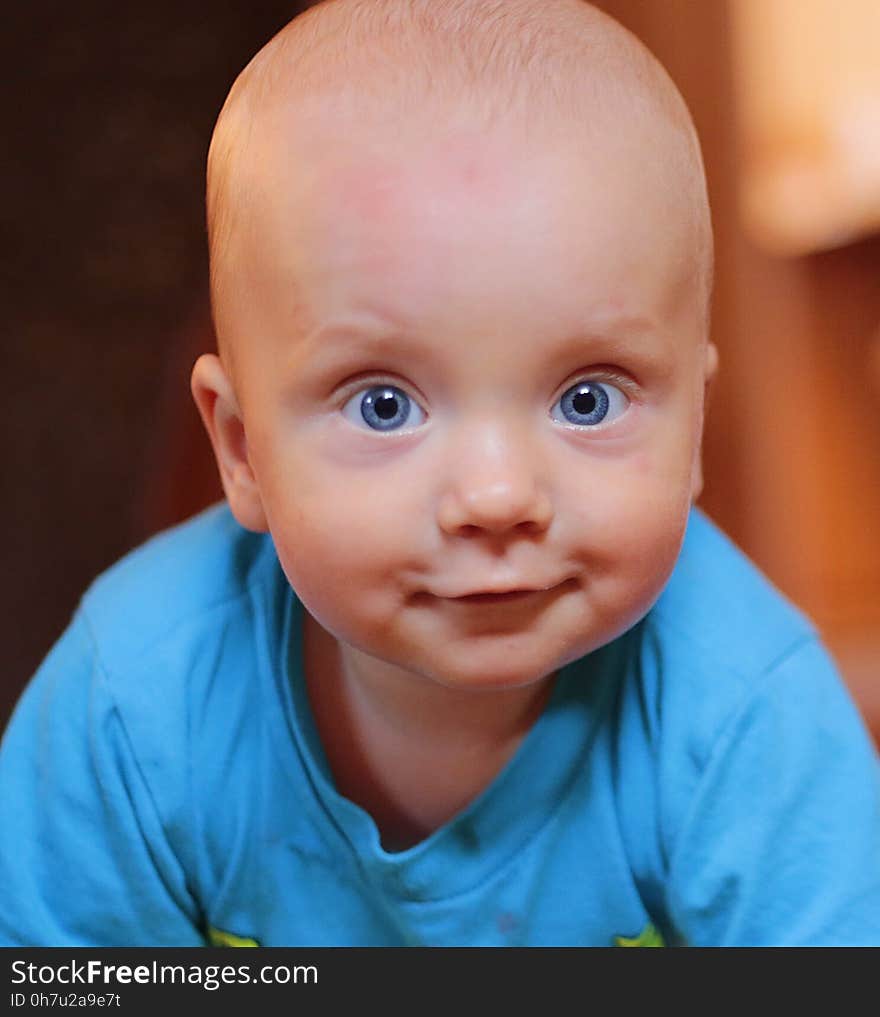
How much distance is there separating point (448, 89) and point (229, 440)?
21cm

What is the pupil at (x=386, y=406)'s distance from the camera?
0.62 m

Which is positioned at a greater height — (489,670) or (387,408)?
(387,408)

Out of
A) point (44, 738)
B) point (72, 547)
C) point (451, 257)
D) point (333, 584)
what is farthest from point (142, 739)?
point (72, 547)

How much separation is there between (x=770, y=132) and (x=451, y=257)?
1.22 meters

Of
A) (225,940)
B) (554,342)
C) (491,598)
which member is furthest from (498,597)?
(225,940)

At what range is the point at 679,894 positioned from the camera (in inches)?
30.4

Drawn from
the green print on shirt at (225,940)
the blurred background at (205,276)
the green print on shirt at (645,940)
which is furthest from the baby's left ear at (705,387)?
the blurred background at (205,276)

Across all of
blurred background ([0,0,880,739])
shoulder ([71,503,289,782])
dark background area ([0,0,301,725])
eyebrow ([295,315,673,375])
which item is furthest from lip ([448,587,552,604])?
dark background area ([0,0,301,725])

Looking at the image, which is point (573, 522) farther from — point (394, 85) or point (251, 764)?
point (251, 764)

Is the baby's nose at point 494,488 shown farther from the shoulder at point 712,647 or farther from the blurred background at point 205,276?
the blurred background at point 205,276

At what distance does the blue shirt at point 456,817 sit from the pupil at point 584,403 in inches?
8.3

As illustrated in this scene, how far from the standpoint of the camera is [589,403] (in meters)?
0.62

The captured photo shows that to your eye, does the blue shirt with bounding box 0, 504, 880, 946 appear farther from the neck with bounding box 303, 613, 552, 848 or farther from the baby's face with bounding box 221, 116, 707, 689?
the baby's face with bounding box 221, 116, 707, 689

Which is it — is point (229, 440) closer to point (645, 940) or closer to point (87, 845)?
point (87, 845)
